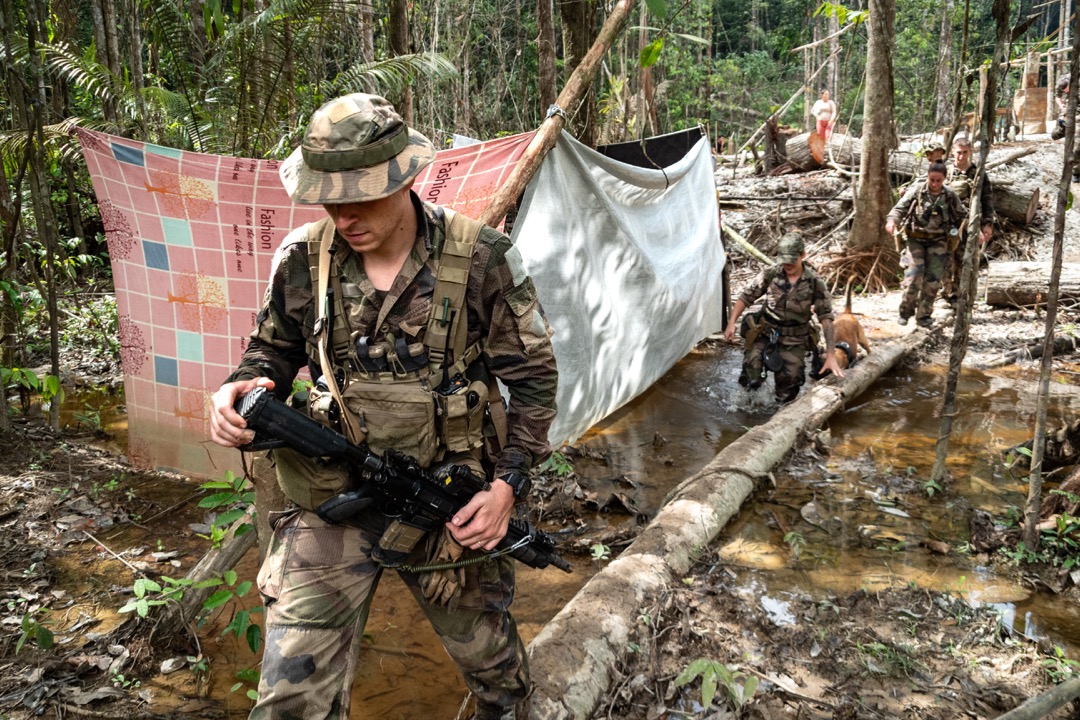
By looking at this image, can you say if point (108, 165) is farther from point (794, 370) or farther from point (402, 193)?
point (794, 370)

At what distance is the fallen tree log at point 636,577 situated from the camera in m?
2.48

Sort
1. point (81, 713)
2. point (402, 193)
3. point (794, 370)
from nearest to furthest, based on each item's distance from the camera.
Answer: point (402, 193), point (81, 713), point (794, 370)

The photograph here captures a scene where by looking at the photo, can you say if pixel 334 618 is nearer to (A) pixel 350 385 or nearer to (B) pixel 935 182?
(A) pixel 350 385

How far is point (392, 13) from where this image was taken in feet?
20.7

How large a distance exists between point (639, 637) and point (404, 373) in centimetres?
151

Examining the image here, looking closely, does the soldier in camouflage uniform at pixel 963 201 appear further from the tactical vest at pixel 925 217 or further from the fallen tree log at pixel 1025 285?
the fallen tree log at pixel 1025 285

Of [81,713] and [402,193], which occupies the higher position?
[402,193]

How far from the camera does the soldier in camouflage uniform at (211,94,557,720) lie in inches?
73.6

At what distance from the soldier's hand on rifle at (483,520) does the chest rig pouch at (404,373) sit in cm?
18

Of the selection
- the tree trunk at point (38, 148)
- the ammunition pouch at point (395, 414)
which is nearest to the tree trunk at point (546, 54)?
the tree trunk at point (38, 148)

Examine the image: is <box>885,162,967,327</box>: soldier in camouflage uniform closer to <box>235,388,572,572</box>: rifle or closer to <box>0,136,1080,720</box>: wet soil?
<box>0,136,1080,720</box>: wet soil

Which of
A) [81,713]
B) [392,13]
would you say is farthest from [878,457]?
[392,13]

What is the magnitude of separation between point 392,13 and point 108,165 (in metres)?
3.36

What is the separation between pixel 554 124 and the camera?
3799 millimetres
